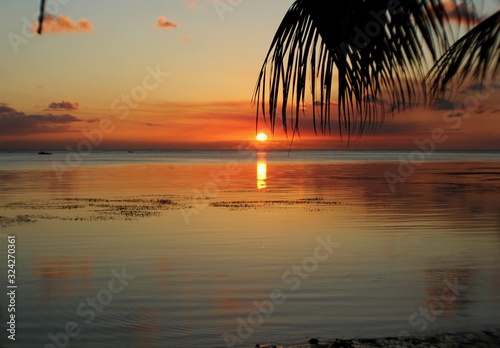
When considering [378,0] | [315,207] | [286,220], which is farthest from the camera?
[315,207]

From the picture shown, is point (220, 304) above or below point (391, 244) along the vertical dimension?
below

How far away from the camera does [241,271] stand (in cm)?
962

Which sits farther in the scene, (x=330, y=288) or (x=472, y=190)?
(x=472, y=190)

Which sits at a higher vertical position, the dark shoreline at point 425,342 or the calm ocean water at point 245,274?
the calm ocean water at point 245,274

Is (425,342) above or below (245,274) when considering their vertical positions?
below

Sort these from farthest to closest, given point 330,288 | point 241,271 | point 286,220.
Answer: point 286,220 < point 241,271 < point 330,288

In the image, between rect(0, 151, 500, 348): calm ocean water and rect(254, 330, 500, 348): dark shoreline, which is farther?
rect(0, 151, 500, 348): calm ocean water

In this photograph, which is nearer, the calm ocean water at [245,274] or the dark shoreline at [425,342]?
the dark shoreline at [425,342]

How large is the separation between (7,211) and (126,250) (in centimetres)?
798

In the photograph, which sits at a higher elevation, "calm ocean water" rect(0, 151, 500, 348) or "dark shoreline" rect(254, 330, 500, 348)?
"calm ocean water" rect(0, 151, 500, 348)

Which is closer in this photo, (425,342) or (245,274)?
(425,342)

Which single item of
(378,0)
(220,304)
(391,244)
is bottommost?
(220,304)

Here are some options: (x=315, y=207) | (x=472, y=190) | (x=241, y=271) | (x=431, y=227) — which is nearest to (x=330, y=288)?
(x=241, y=271)

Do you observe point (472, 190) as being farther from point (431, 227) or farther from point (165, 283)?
point (165, 283)
